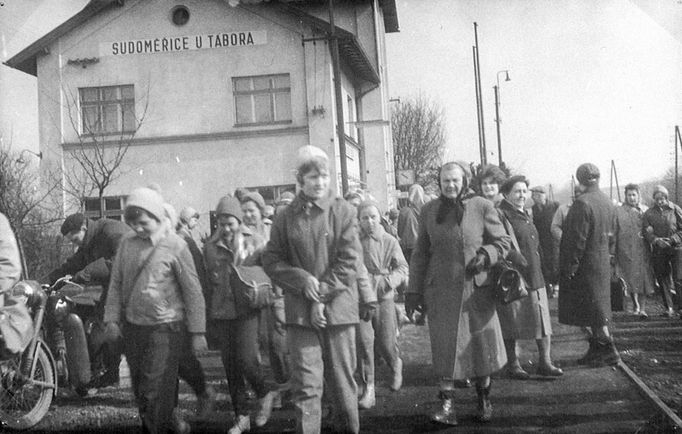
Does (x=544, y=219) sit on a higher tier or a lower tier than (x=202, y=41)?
lower

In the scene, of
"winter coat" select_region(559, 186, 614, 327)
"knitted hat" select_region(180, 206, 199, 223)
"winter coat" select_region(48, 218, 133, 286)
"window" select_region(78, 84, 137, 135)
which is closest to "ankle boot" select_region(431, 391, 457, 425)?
"winter coat" select_region(559, 186, 614, 327)

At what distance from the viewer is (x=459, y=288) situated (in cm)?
561

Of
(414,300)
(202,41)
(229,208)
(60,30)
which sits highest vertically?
(60,30)

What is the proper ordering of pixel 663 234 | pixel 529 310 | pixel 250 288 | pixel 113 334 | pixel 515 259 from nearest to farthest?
1. pixel 250 288
2. pixel 515 259
3. pixel 113 334
4. pixel 529 310
5. pixel 663 234

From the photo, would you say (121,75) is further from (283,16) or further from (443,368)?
(443,368)

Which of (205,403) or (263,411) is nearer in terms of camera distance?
(263,411)

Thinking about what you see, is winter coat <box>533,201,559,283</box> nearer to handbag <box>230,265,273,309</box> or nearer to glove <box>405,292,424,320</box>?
glove <box>405,292,424,320</box>

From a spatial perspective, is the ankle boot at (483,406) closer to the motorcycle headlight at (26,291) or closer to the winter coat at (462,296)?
the winter coat at (462,296)

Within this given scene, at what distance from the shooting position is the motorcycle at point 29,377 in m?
5.71

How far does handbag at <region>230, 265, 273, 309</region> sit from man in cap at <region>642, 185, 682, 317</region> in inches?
287

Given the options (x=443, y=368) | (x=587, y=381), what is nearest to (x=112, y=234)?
(x=443, y=368)

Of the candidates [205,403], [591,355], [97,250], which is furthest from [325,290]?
[591,355]

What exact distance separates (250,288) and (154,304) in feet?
2.77

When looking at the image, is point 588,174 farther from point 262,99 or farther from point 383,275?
point 262,99
